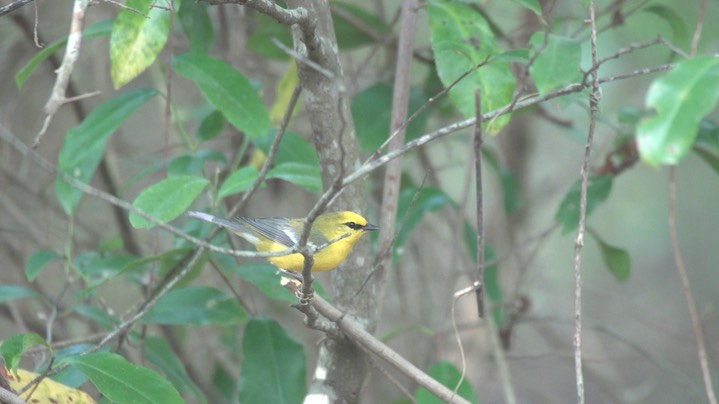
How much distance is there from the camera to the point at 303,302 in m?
1.93

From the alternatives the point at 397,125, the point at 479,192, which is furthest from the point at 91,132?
the point at 479,192

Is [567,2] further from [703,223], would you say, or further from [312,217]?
[703,223]

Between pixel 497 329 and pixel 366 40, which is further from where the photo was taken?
pixel 497 329

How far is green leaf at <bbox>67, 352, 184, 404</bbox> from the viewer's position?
2.06 metres

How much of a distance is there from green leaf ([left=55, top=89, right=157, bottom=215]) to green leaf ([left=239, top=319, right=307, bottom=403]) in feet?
2.64

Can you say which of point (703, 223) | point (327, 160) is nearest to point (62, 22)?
point (327, 160)

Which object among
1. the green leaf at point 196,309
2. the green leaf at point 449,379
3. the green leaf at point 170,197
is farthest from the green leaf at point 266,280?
the green leaf at point 449,379

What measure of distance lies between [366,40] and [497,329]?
150cm

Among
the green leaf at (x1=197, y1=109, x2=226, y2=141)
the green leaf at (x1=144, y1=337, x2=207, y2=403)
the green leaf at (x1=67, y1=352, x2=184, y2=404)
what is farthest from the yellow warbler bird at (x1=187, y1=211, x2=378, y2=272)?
the green leaf at (x1=67, y1=352, x2=184, y2=404)

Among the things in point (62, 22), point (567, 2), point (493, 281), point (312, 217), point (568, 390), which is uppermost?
point (567, 2)

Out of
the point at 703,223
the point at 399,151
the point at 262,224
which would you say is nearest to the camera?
the point at 399,151

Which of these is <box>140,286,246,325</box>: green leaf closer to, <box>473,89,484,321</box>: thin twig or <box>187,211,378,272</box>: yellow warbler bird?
<box>187,211,378,272</box>: yellow warbler bird

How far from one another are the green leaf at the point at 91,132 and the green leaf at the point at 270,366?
2.64 feet

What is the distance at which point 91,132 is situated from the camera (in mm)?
2723
